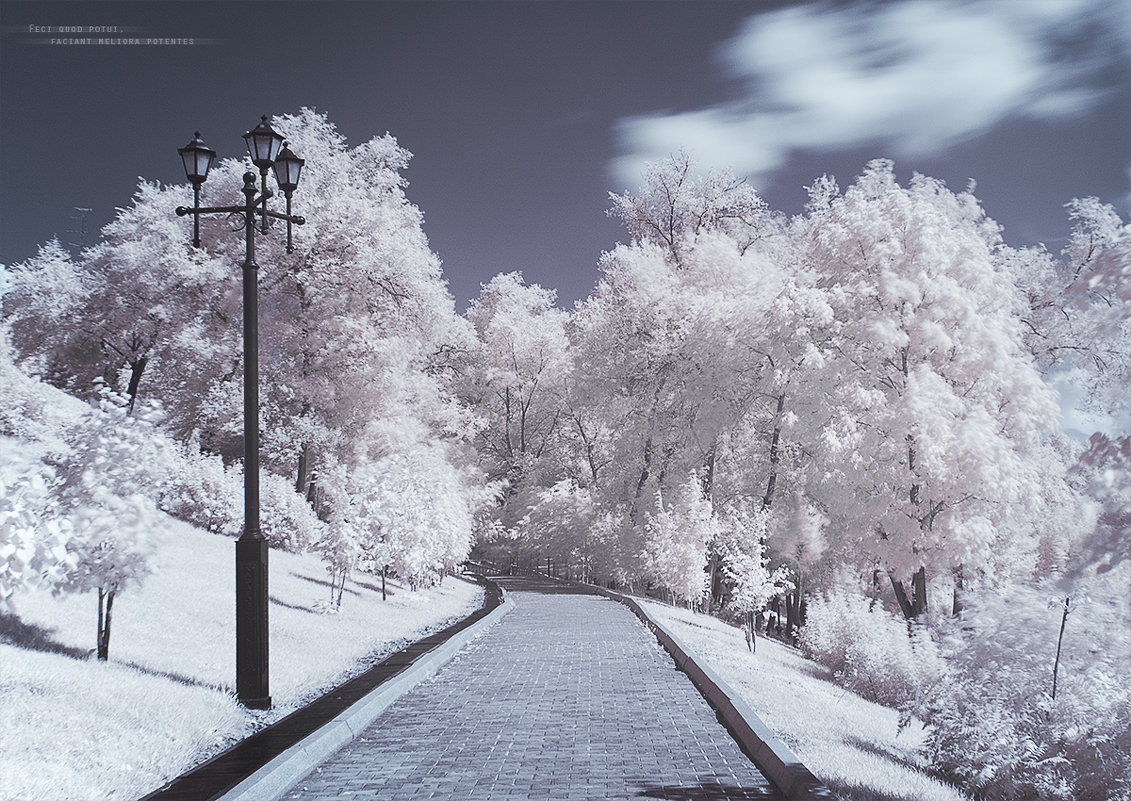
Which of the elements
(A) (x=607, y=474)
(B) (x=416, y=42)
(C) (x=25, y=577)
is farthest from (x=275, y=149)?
(A) (x=607, y=474)

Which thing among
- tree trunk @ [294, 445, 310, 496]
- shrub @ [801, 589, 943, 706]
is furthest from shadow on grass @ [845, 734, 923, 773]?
tree trunk @ [294, 445, 310, 496]

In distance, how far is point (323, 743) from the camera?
7.66 m

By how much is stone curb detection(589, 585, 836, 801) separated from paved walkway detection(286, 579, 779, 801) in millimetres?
122

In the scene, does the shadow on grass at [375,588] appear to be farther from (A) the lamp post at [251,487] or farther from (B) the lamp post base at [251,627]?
(B) the lamp post base at [251,627]

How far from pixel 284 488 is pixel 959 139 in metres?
19.9

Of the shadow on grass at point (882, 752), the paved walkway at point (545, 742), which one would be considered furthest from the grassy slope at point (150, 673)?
the shadow on grass at point (882, 752)

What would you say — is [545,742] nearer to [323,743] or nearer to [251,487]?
[323,743]

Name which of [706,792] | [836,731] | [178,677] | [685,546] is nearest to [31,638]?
[178,677]

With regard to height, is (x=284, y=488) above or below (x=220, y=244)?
below

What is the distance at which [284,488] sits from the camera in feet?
88.7

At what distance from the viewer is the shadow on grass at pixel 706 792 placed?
634 cm

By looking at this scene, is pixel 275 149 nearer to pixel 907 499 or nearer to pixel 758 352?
pixel 907 499

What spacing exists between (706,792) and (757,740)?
Answer: 4.57ft

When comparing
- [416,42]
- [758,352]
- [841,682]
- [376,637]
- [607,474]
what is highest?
[416,42]
